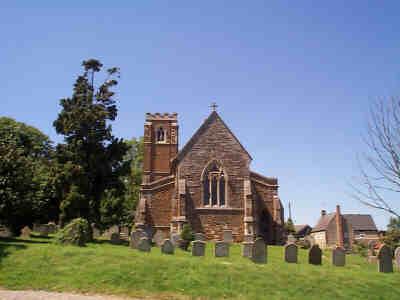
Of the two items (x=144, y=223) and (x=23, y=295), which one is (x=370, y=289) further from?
(x=144, y=223)

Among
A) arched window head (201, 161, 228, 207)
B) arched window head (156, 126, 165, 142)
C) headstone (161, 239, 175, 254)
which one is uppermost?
arched window head (156, 126, 165, 142)

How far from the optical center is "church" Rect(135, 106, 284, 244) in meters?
30.7

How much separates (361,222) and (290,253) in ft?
172

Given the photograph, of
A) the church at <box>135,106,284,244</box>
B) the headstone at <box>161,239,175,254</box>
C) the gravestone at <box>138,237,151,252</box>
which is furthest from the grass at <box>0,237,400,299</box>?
the church at <box>135,106,284,244</box>

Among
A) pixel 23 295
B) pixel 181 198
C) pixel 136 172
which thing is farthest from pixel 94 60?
pixel 136 172

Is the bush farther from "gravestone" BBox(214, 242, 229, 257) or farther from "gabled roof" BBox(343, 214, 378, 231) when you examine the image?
"gabled roof" BBox(343, 214, 378, 231)

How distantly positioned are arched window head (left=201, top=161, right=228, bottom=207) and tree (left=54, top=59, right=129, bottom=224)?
727 cm

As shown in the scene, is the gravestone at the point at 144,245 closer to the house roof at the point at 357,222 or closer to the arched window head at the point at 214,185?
the arched window head at the point at 214,185

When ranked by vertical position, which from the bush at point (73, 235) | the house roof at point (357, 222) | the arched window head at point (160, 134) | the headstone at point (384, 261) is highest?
the arched window head at point (160, 134)

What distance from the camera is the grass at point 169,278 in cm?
1271

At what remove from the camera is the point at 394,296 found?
46.5 feet

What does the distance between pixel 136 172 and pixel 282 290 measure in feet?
136

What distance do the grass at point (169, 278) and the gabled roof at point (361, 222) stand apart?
52446 millimetres

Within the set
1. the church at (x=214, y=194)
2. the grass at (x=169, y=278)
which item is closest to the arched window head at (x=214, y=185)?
the church at (x=214, y=194)
